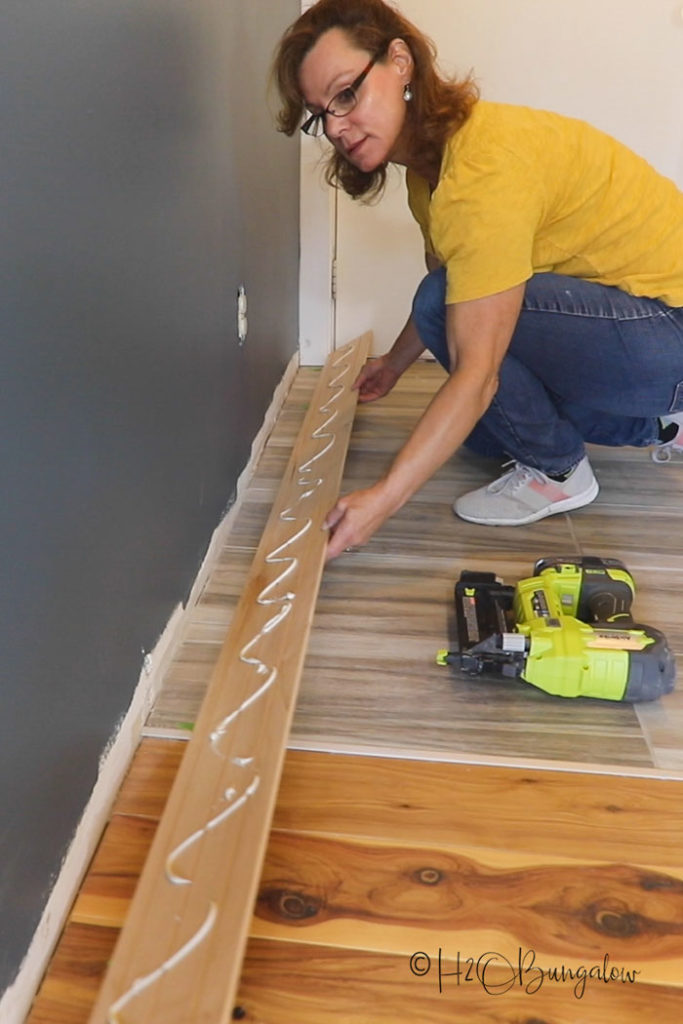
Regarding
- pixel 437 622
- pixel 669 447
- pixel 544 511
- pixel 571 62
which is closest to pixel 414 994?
pixel 437 622

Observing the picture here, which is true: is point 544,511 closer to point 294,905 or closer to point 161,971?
point 294,905

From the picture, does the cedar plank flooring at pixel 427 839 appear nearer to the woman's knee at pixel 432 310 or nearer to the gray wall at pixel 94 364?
the gray wall at pixel 94 364

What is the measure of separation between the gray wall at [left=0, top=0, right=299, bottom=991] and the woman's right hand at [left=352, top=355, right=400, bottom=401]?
1.77 ft

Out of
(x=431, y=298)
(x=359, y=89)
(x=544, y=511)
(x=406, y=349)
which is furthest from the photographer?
(x=406, y=349)

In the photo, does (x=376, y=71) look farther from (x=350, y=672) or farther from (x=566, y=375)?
(x=350, y=672)

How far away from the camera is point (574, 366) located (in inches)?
67.9

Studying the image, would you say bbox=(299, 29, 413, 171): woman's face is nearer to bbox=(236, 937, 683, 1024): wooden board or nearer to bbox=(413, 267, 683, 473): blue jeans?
bbox=(413, 267, 683, 473): blue jeans

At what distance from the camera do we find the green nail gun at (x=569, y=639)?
129 centimetres

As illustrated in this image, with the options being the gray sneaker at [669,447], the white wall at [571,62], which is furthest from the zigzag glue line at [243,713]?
the white wall at [571,62]

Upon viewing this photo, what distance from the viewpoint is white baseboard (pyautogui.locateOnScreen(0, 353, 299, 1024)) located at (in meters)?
0.88

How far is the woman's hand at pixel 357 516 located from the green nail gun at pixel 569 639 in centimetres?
22

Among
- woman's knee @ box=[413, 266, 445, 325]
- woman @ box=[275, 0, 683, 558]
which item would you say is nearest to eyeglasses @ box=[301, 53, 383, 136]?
woman @ box=[275, 0, 683, 558]

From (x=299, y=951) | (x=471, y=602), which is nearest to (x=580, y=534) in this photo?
(x=471, y=602)

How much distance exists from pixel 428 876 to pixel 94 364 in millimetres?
712
